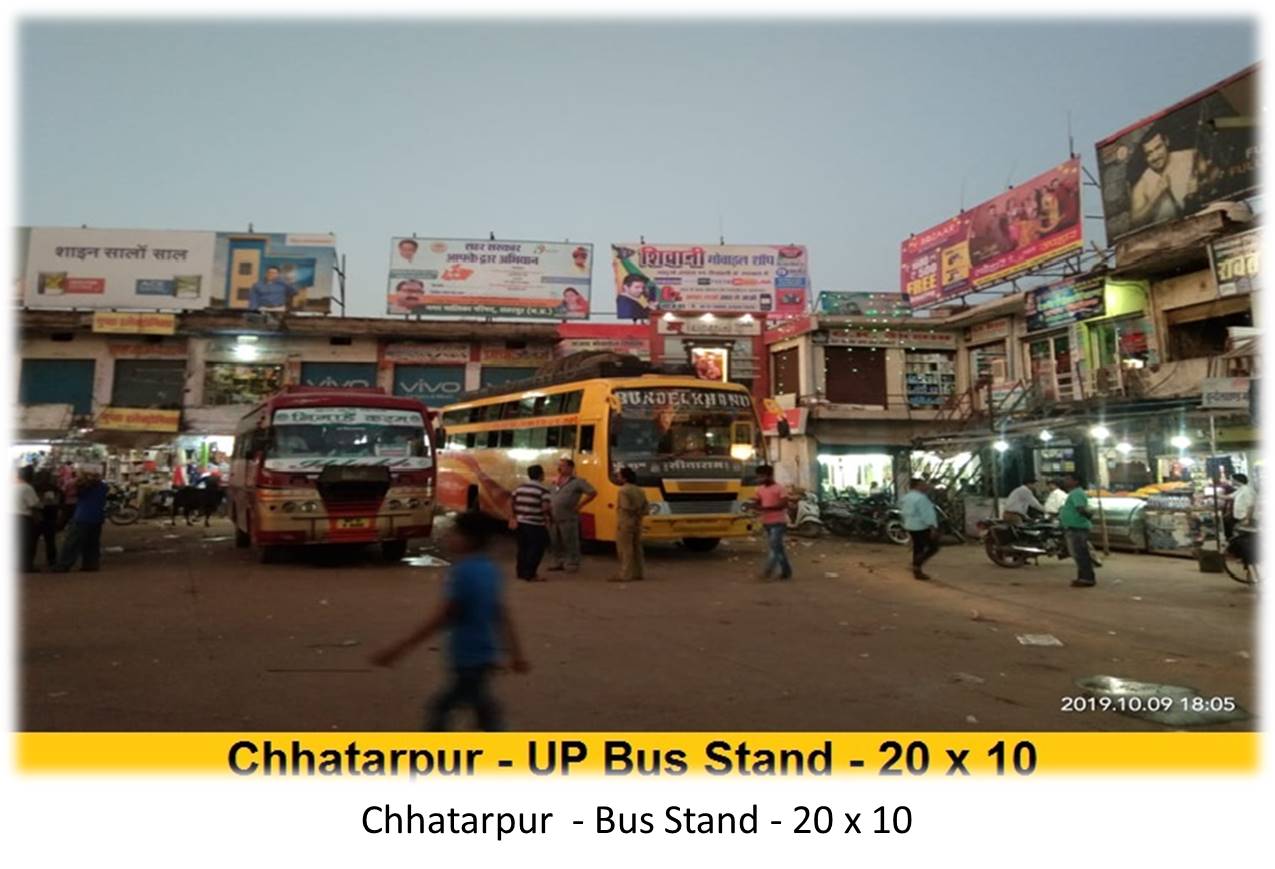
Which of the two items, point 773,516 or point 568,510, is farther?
point 568,510

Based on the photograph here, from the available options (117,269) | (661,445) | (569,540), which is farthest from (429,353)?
(569,540)

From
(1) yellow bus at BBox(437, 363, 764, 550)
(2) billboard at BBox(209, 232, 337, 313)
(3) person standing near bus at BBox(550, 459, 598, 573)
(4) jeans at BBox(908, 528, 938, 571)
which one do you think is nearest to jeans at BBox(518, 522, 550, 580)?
(3) person standing near bus at BBox(550, 459, 598, 573)

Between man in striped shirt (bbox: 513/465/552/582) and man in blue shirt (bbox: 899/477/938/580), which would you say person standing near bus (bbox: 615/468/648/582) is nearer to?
man in striped shirt (bbox: 513/465/552/582)

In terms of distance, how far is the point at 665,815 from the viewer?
11.0ft

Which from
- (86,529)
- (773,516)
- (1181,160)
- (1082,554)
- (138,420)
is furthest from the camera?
(138,420)

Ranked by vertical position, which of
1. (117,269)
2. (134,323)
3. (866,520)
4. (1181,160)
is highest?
(117,269)

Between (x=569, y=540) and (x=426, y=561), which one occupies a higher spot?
(x=569, y=540)

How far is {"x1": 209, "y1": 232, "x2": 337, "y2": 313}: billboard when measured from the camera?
26.7 meters

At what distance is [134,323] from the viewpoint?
25250mm

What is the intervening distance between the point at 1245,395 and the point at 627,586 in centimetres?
808

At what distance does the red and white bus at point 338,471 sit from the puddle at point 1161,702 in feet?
28.5

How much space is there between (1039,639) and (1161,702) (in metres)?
1.94

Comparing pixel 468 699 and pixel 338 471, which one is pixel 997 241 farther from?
pixel 468 699

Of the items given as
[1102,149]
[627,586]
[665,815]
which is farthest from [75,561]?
[1102,149]
